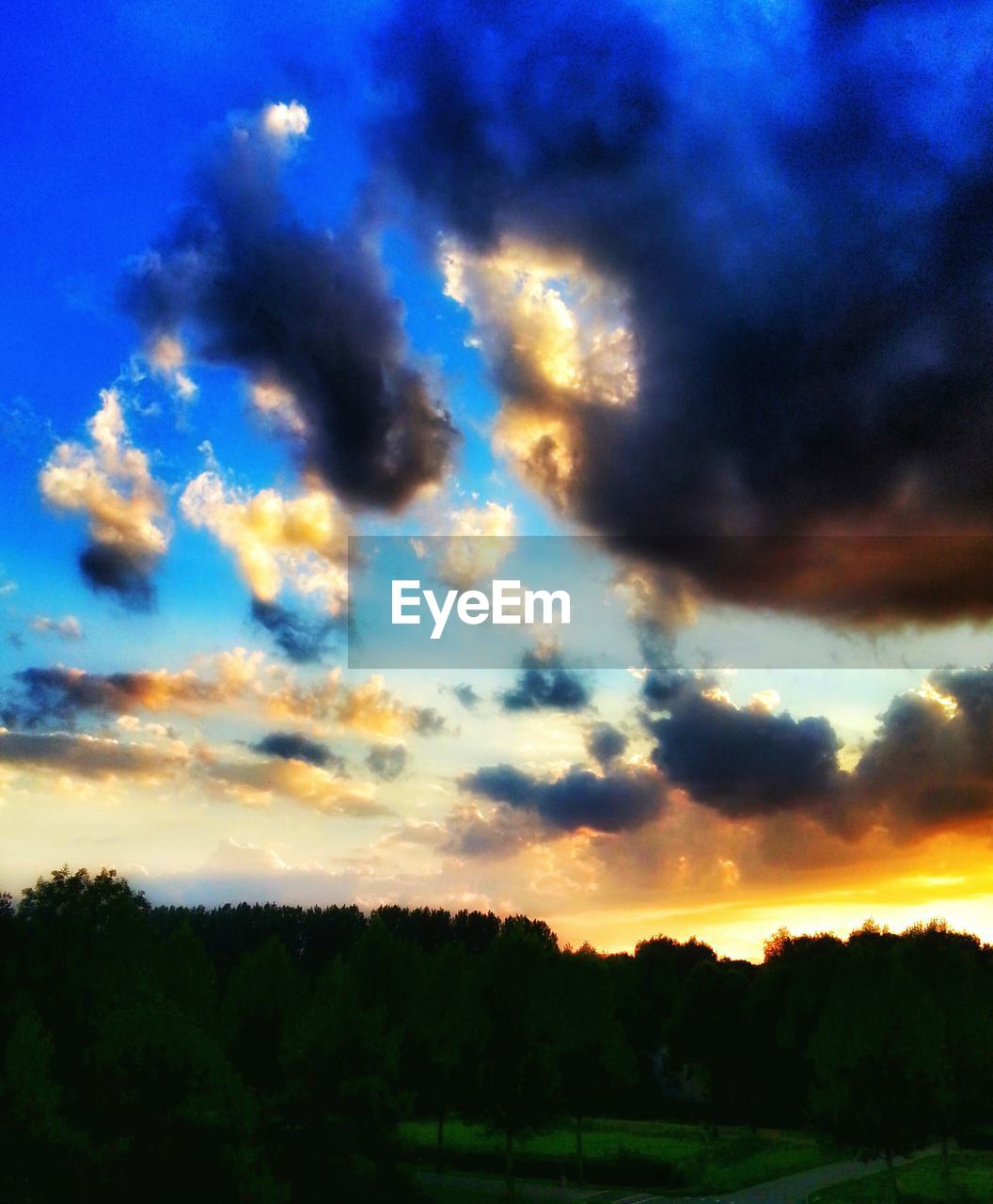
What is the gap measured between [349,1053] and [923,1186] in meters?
30.9

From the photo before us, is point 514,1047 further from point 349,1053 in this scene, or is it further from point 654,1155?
point 654,1155

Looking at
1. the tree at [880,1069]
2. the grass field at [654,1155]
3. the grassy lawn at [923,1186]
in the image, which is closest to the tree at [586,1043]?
the grass field at [654,1155]

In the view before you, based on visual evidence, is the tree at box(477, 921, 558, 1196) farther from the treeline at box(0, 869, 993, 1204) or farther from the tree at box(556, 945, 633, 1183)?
the tree at box(556, 945, 633, 1183)

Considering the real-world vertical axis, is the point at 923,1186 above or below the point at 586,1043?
below

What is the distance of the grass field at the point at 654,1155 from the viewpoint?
56.5 metres

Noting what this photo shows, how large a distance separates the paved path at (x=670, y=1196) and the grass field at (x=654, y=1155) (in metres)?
1.31

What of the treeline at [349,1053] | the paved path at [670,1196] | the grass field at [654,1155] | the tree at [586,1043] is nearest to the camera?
the treeline at [349,1053]

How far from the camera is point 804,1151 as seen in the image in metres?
66.5

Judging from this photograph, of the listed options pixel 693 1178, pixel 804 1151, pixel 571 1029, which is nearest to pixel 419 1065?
pixel 571 1029

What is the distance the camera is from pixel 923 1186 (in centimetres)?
5091

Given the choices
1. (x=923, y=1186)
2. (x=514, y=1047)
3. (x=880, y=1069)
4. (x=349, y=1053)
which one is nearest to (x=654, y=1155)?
(x=923, y=1186)

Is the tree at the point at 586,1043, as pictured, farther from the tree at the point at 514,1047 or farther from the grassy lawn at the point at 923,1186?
the grassy lawn at the point at 923,1186

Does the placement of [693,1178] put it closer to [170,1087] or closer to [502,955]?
[502,955]

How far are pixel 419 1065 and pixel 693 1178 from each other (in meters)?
16.4
